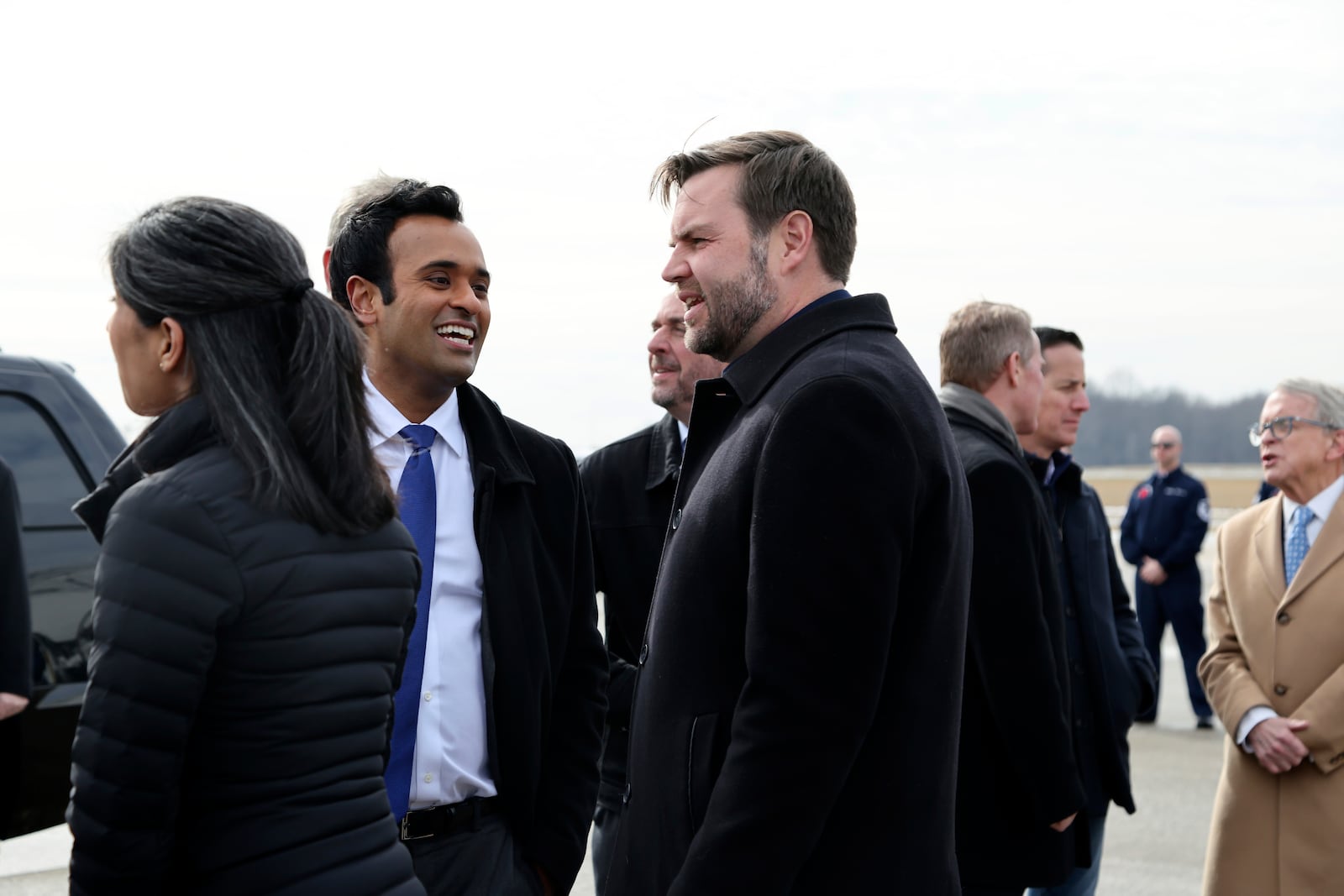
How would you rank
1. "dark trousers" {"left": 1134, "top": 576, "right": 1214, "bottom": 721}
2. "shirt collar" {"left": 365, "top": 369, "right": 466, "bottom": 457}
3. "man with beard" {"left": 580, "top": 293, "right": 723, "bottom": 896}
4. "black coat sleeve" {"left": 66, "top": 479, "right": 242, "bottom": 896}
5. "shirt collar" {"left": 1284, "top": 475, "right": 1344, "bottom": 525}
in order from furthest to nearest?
1. "dark trousers" {"left": 1134, "top": 576, "right": 1214, "bottom": 721}
2. "shirt collar" {"left": 1284, "top": 475, "right": 1344, "bottom": 525}
3. "man with beard" {"left": 580, "top": 293, "right": 723, "bottom": 896}
4. "shirt collar" {"left": 365, "top": 369, "right": 466, "bottom": 457}
5. "black coat sleeve" {"left": 66, "top": 479, "right": 242, "bottom": 896}

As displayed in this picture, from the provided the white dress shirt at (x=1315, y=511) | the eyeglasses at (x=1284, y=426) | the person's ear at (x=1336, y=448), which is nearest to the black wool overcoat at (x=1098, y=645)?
the white dress shirt at (x=1315, y=511)

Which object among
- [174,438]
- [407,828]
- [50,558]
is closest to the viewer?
[174,438]

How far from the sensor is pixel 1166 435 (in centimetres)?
1314

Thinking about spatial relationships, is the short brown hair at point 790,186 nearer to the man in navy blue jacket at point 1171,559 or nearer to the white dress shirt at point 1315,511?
the white dress shirt at point 1315,511

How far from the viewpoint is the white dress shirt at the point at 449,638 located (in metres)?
2.91

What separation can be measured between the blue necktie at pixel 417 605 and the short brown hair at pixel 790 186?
92 cm

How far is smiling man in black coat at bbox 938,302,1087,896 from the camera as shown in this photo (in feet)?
12.0

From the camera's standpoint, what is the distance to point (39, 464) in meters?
4.96

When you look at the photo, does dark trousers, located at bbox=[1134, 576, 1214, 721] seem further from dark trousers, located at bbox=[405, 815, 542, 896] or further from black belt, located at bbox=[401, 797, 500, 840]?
A: black belt, located at bbox=[401, 797, 500, 840]

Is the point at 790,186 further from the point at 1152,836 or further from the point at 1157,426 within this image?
the point at 1157,426

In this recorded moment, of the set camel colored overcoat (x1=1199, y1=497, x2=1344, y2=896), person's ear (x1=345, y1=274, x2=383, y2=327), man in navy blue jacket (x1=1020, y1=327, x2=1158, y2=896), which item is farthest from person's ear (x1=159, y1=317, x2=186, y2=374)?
camel colored overcoat (x1=1199, y1=497, x2=1344, y2=896)

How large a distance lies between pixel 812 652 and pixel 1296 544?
3.27 metres

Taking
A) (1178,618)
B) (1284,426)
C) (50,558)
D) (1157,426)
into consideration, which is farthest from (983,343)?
(1157,426)

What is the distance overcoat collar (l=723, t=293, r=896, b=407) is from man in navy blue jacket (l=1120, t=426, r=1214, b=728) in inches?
370
